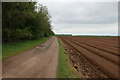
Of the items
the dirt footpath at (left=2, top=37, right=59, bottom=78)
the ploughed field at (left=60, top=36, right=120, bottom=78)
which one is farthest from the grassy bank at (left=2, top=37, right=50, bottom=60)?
the ploughed field at (left=60, top=36, right=120, bottom=78)

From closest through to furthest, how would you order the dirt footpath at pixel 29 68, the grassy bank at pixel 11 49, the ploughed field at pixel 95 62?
1. the dirt footpath at pixel 29 68
2. the ploughed field at pixel 95 62
3. the grassy bank at pixel 11 49

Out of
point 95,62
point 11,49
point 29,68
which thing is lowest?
point 95,62

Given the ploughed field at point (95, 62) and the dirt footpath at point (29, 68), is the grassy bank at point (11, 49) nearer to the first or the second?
the dirt footpath at point (29, 68)

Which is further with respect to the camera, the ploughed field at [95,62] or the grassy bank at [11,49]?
the grassy bank at [11,49]

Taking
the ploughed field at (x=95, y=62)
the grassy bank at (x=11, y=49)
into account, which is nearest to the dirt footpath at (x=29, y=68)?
the grassy bank at (x=11, y=49)

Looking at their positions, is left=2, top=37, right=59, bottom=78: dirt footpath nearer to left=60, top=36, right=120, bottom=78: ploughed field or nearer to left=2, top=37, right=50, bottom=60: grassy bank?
left=2, top=37, right=50, bottom=60: grassy bank

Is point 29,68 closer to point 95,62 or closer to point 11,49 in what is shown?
point 95,62

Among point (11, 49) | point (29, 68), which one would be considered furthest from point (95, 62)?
point (11, 49)

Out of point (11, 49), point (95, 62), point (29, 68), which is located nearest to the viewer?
point (29, 68)

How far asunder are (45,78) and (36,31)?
23.8 metres

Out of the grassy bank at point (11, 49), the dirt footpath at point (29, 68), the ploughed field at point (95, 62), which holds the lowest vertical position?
the ploughed field at point (95, 62)

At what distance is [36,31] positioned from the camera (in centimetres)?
2656

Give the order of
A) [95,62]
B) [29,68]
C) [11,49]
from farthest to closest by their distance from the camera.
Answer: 1. [11,49]
2. [95,62]
3. [29,68]

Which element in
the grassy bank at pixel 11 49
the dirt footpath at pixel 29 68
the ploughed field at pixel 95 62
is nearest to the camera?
the dirt footpath at pixel 29 68
